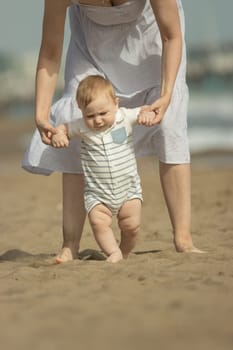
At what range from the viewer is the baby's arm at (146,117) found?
6148 millimetres

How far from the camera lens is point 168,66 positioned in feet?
20.6

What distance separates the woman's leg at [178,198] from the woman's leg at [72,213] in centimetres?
47

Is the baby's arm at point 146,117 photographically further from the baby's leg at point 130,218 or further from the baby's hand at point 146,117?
the baby's leg at point 130,218

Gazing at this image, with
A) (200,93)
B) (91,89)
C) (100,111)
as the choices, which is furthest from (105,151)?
(200,93)

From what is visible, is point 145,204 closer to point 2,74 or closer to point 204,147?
point 204,147

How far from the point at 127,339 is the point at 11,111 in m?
35.3

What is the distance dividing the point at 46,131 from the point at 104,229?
597 millimetres

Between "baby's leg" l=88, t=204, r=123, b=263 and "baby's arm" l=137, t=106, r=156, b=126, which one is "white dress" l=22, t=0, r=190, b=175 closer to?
"baby's arm" l=137, t=106, r=156, b=126

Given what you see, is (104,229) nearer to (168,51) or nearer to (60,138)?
(60,138)

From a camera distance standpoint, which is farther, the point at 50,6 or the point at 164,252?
the point at 164,252

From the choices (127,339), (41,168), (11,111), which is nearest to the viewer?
(127,339)

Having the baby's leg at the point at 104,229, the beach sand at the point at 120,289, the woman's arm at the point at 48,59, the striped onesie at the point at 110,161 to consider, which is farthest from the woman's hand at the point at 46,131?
the beach sand at the point at 120,289

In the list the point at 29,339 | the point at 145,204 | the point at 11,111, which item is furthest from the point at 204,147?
the point at 11,111

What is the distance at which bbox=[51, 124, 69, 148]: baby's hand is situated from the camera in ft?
20.3
